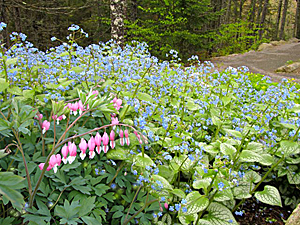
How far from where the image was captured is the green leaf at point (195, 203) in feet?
6.44

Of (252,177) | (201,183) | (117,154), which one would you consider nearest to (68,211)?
(117,154)

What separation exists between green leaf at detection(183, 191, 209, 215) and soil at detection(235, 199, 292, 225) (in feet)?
2.84

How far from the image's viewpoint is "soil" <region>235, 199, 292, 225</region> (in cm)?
261

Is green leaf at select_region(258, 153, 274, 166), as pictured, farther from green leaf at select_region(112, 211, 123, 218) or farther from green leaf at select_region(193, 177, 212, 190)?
green leaf at select_region(112, 211, 123, 218)

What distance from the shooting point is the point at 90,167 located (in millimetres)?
1812

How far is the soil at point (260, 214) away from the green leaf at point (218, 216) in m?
0.50

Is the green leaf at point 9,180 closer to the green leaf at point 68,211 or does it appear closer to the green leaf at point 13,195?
the green leaf at point 13,195

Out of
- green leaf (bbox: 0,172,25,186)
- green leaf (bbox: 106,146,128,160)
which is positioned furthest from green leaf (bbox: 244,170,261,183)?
green leaf (bbox: 0,172,25,186)

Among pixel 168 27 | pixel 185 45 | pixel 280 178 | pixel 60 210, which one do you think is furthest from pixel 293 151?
pixel 185 45

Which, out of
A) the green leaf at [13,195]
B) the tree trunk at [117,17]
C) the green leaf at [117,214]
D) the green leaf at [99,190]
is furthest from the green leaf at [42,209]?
the tree trunk at [117,17]

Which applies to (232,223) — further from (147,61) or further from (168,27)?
(168,27)

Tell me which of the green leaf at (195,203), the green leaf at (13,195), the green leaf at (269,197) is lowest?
the green leaf at (269,197)

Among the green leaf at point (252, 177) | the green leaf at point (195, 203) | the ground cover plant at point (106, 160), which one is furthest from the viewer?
the green leaf at point (252, 177)

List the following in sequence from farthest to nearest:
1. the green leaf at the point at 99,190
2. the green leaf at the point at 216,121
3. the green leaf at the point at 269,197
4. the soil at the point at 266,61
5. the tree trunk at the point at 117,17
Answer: the soil at the point at 266,61 < the tree trunk at the point at 117,17 < the green leaf at the point at 216,121 < the green leaf at the point at 269,197 < the green leaf at the point at 99,190
